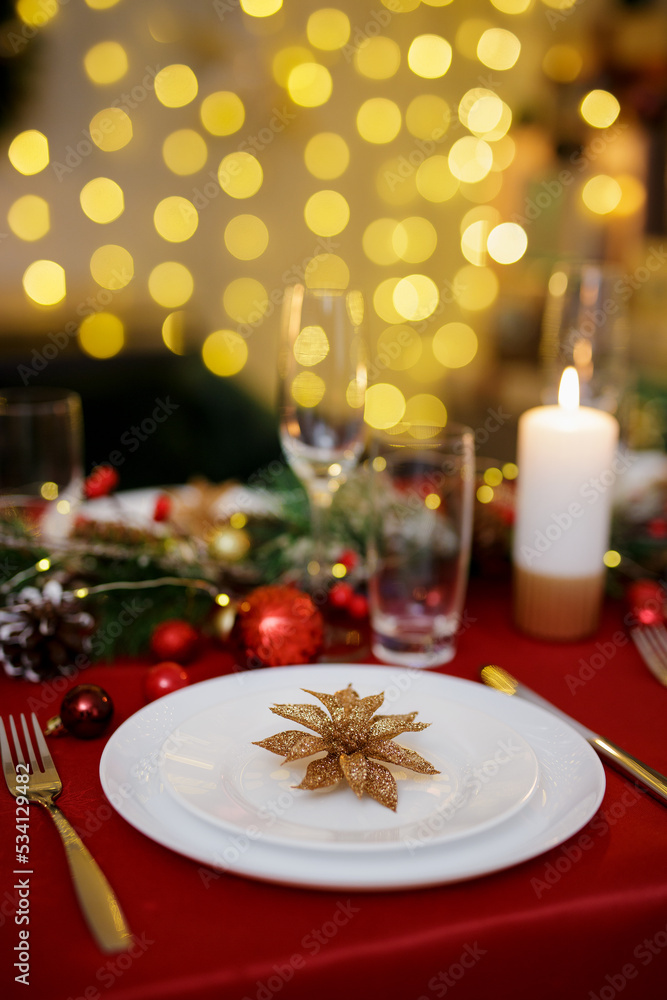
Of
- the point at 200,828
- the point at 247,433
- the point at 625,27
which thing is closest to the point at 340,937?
the point at 200,828

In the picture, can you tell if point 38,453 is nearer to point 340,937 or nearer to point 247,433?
point 340,937

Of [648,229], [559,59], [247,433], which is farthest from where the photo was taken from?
[559,59]

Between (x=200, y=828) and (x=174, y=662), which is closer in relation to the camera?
(x=200, y=828)

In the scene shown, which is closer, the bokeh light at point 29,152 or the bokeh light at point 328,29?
the bokeh light at point 29,152

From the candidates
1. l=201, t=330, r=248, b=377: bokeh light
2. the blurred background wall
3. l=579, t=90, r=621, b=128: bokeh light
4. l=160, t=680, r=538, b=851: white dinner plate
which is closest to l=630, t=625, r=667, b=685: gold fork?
l=160, t=680, r=538, b=851: white dinner plate

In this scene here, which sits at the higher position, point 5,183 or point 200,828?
point 5,183

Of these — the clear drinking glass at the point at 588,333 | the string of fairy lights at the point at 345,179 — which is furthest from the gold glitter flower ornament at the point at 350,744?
the string of fairy lights at the point at 345,179

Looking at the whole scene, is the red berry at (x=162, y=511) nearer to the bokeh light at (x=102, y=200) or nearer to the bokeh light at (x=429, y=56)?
the bokeh light at (x=102, y=200)

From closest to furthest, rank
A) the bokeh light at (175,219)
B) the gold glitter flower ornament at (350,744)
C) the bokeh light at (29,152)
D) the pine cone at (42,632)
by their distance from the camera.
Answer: the gold glitter flower ornament at (350,744) < the pine cone at (42,632) < the bokeh light at (29,152) < the bokeh light at (175,219)
